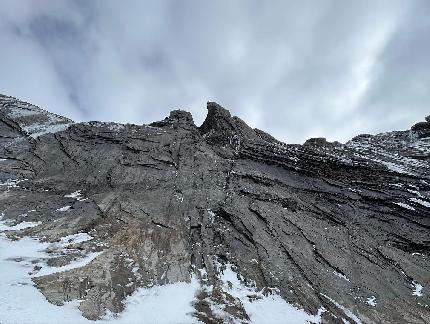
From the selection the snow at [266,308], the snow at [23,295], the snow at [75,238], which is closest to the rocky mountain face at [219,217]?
the snow at [266,308]

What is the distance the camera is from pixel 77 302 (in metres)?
16.1

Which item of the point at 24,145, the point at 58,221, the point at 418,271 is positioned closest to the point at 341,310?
the point at 418,271

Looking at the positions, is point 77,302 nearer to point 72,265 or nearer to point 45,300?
point 45,300

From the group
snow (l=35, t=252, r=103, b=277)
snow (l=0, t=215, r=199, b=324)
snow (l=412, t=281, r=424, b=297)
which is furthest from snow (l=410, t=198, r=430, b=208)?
snow (l=35, t=252, r=103, b=277)

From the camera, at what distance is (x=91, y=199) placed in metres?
25.1

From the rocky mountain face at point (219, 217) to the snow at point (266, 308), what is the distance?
22 cm

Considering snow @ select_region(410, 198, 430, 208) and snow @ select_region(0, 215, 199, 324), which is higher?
snow @ select_region(410, 198, 430, 208)

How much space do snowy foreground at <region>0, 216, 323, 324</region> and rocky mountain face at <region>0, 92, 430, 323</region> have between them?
36 cm

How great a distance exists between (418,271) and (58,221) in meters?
21.0

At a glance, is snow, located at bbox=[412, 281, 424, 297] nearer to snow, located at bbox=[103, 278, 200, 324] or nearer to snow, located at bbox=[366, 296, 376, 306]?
snow, located at bbox=[366, 296, 376, 306]

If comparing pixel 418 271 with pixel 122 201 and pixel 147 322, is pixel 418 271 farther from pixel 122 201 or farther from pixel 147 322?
pixel 122 201

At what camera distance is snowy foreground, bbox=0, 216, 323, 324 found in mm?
14586

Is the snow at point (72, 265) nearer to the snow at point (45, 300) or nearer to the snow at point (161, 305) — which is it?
the snow at point (45, 300)

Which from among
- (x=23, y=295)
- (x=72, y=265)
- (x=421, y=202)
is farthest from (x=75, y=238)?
(x=421, y=202)
